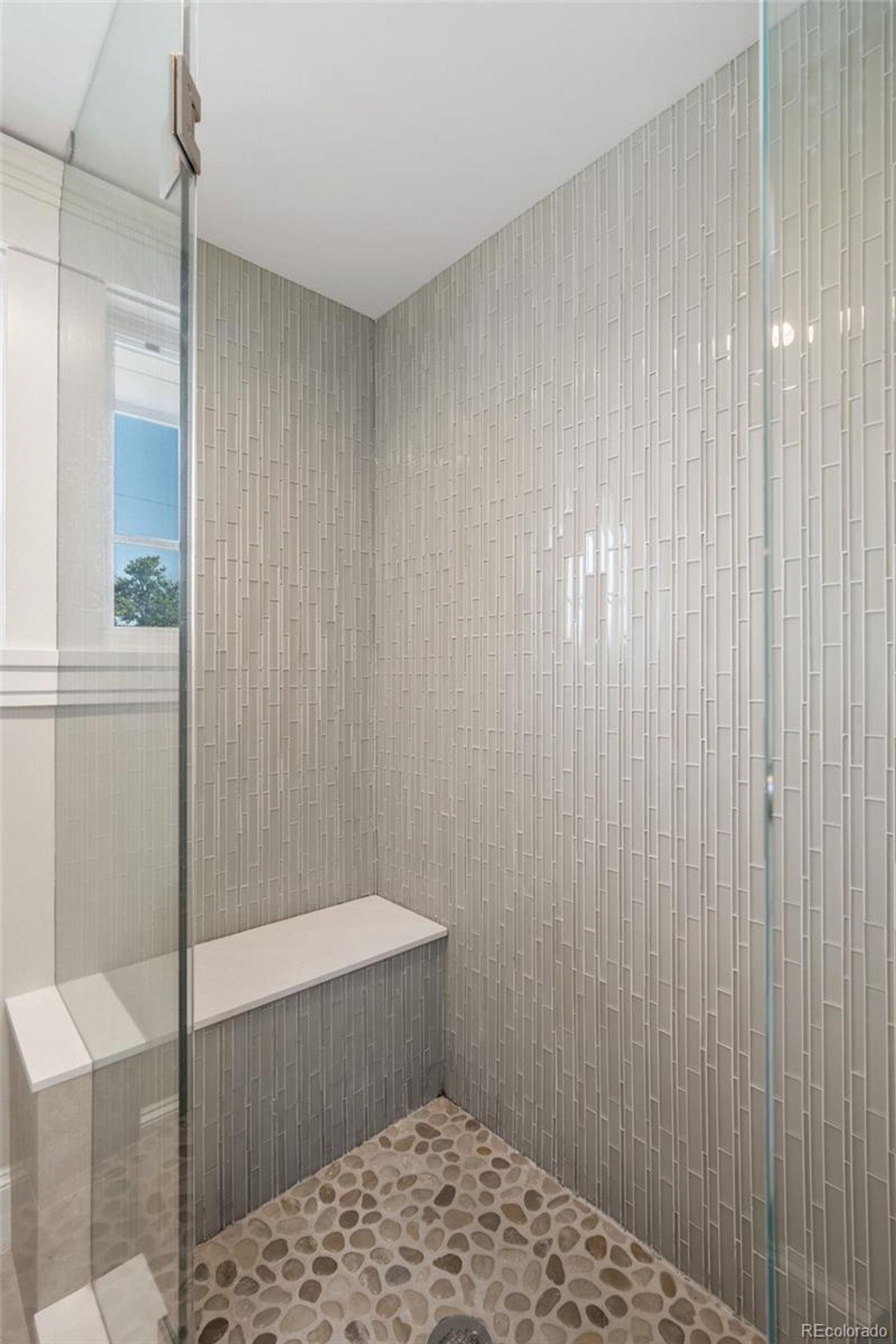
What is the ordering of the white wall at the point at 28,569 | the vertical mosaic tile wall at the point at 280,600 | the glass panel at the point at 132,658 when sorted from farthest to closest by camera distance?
1. the vertical mosaic tile wall at the point at 280,600
2. the white wall at the point at 28,569
3. the glass panel at the point at 132,658

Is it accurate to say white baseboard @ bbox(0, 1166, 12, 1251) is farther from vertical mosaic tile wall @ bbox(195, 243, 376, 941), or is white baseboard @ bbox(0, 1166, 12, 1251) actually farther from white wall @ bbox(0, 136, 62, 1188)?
vertical mosaic tile wall @ bbox(195, 243, 376, 941)

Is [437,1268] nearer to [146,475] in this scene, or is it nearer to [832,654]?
[832,654]

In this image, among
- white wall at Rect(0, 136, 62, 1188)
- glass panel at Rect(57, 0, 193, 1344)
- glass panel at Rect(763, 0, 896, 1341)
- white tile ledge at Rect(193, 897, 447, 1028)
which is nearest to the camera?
glass panel at Rect(763, 0, 896, 1341)

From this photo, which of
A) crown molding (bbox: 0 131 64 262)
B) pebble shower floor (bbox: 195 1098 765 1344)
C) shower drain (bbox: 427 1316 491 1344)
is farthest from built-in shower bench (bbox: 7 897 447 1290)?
crown molding (bbox: 0 131 64 262)

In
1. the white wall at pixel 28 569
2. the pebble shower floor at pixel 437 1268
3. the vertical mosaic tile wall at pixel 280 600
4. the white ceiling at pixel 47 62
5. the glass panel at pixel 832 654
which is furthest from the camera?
the vertical mosaic tile wall at pixel 280 600

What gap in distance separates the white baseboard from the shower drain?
88 centimetres

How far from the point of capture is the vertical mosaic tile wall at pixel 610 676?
1298 mm

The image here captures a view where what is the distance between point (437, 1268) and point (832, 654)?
5.12 ft

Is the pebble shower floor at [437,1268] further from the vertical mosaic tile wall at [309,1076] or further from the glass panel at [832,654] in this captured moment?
the glass panel at [832,654]

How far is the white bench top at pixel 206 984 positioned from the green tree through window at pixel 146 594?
44 centimetres

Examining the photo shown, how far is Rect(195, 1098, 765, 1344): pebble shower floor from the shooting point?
1265 mm

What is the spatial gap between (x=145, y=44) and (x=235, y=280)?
0.99m

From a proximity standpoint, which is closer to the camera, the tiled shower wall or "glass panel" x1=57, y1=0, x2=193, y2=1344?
the tiled shower wall

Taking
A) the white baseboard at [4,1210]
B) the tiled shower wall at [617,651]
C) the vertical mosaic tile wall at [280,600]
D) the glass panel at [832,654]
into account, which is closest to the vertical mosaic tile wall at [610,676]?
the tiled shower wall at [617,651]
